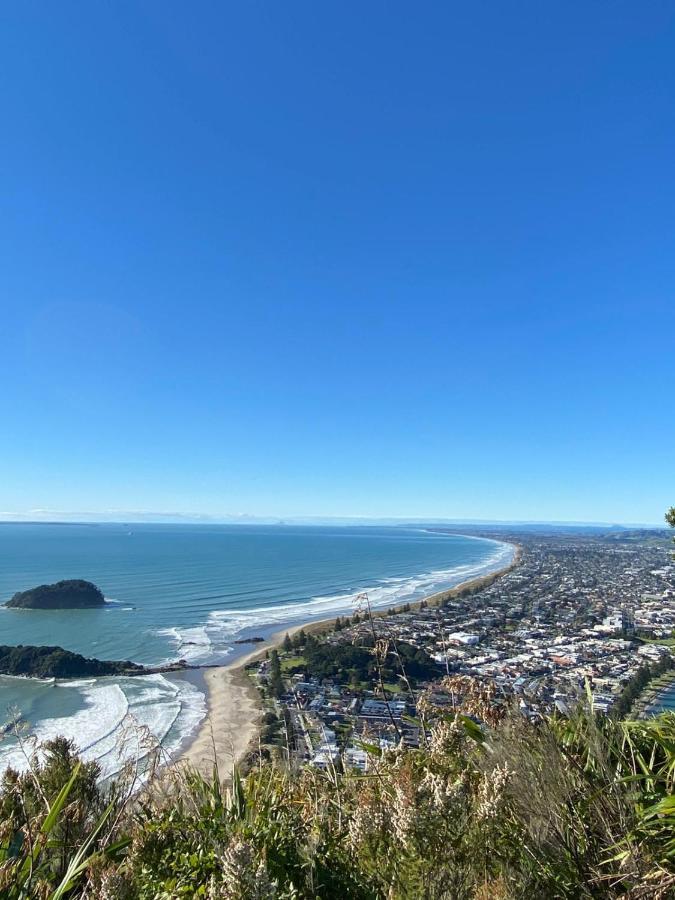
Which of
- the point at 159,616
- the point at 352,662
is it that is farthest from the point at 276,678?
the point at 159,616

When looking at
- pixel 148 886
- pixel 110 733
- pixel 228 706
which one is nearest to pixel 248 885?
pixel 148 886

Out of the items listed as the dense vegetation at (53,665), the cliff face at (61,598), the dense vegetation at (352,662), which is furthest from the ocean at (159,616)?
the dense vegetation at (352,662)

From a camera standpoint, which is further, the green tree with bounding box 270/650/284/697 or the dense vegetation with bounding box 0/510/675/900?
the green tree with bounding box 270/650/284/697

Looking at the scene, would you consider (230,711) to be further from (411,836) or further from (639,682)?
(411,836)

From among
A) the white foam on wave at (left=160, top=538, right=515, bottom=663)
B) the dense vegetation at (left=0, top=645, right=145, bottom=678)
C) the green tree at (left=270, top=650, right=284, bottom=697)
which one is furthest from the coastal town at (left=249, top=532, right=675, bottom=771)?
the dense vegetation at (left=0, top=645, right=145, bottom=678)

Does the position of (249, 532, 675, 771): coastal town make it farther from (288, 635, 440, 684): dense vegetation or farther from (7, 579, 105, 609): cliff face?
(7, 579, 105, 609): cliff face

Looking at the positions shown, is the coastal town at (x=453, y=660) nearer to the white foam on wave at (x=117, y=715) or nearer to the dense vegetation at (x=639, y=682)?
the dense vegetation at (x=639, y=682)
